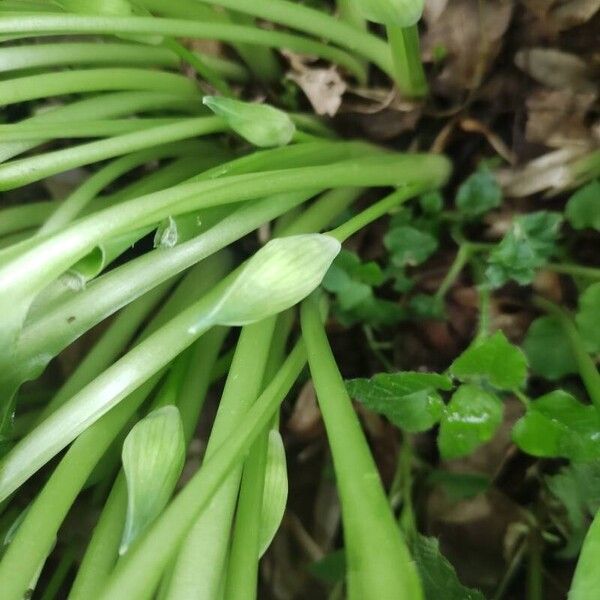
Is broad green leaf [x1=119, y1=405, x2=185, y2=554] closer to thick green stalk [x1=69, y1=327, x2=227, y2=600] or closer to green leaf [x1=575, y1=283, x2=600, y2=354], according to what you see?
thick green stalk [x1=69, y1=327, x2=227, y2=600]

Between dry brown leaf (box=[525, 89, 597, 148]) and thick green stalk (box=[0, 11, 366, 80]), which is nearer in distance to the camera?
thick green stalk (box=[0, 11, 366, 80])

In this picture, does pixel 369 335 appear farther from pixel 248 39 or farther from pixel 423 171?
pixel 248 39

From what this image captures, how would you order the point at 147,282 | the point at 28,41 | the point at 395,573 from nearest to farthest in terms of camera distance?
1. the point at 395,573
2. the point at 147,282
3. the point at 28,41

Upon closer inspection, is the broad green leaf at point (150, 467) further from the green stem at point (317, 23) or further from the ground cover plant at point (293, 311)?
the green stem at point (317, 23)

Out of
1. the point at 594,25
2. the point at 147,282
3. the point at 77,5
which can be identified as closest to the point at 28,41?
the point at 77,5

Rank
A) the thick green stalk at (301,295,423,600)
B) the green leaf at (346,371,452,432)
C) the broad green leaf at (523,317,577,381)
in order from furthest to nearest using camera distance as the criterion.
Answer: the broad green leaf at (523,317,577,381) < the green leaf at (346,371,452,432) < the thick green stalk at (301,295,423,600)

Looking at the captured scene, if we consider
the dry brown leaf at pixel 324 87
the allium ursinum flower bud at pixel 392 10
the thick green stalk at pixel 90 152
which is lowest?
the allium ursinum flower bud at pixel 392 10

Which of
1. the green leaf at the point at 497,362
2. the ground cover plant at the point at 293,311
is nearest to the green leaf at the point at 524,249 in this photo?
the ground cover plant at the point at 293,311

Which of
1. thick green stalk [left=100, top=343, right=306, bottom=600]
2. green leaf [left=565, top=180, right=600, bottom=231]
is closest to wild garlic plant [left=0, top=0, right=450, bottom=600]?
thick green stalk [left=100, top=343, right=306, bottom=600]
